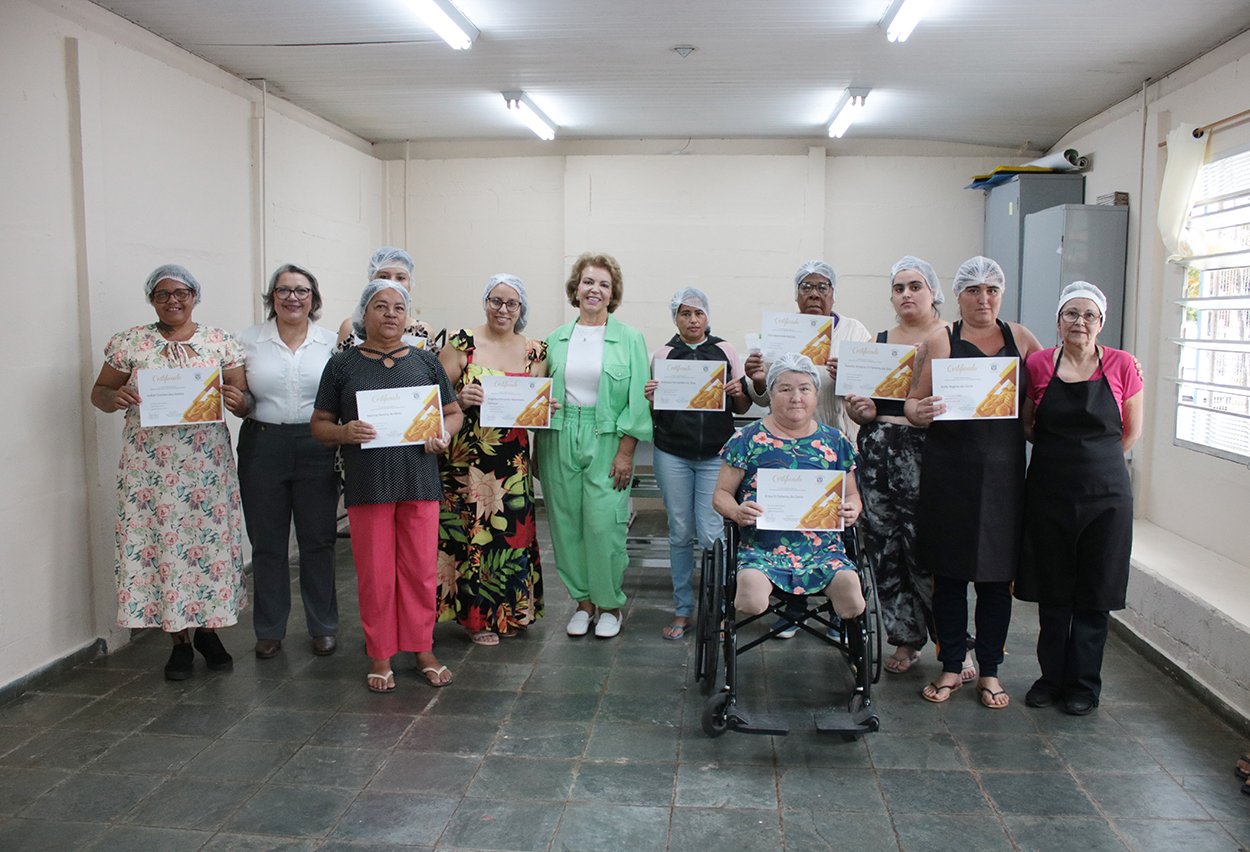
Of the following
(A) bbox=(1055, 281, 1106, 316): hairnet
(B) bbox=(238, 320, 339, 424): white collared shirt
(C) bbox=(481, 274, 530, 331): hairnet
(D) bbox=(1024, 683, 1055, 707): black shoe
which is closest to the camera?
(A) bbox=(1055, 281, 1106, 316): hairnet

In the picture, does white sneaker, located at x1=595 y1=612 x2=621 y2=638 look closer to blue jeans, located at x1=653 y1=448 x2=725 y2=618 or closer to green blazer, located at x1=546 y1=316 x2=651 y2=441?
blue jeans, located at x1=653 y1=448 x2=725 y2=618

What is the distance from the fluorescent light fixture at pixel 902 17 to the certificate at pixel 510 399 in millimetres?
2239

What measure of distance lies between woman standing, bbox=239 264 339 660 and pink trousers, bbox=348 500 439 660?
42cm

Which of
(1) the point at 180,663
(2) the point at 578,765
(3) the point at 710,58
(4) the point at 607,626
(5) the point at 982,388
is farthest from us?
(3) the point at 710,58

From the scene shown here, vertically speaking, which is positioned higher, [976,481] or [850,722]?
[976,481]

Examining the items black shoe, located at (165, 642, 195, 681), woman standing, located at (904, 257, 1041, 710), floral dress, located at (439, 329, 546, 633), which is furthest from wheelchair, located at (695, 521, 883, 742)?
black shoe, located at (165, 642, 195, 681)

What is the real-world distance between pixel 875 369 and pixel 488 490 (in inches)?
69.0

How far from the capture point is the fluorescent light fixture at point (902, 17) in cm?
373

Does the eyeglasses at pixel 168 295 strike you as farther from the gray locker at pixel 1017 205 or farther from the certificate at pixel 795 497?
the gray locker at pixel 1017 205

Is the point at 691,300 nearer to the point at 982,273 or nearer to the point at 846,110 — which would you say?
the point at 982,273

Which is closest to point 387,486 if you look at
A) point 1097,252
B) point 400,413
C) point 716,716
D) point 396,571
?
point 400,413

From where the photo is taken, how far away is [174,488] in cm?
355

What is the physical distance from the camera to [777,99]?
5645 millimetres

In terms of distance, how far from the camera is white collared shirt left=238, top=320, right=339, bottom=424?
370 cm
